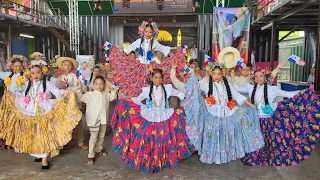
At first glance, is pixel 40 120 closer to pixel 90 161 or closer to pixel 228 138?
pixel 90 161

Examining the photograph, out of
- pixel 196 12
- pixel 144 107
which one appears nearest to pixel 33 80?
pixel 144 107

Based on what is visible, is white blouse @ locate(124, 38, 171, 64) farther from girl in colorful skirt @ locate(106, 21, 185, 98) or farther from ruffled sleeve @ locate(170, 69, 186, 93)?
ruffled sleeve @ locate(170, 69, 186, 93)

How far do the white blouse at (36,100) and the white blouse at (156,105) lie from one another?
1.15m

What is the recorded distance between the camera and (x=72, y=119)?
4086mm

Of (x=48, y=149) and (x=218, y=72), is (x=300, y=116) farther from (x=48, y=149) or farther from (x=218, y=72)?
(x=48, y=149)

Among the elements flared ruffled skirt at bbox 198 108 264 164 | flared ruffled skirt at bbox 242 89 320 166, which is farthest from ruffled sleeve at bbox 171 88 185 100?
flared ruffled skirt at bbox 242 89 320 166

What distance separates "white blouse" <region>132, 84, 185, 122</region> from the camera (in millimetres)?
4000

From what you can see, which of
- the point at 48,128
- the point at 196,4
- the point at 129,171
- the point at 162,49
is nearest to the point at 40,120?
the point at 48,128

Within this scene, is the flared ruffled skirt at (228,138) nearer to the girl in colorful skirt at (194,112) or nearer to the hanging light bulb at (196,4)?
the girl in colorful skirt at (194,112)

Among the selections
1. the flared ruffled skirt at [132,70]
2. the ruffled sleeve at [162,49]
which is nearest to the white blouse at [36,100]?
the flared ruffled skirt at [132,70]

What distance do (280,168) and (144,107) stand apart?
6.60ft

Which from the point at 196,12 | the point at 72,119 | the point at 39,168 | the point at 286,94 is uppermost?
the point at 196,12

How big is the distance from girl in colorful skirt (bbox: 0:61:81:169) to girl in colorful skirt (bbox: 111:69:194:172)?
0.65m

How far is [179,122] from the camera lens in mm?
4000
